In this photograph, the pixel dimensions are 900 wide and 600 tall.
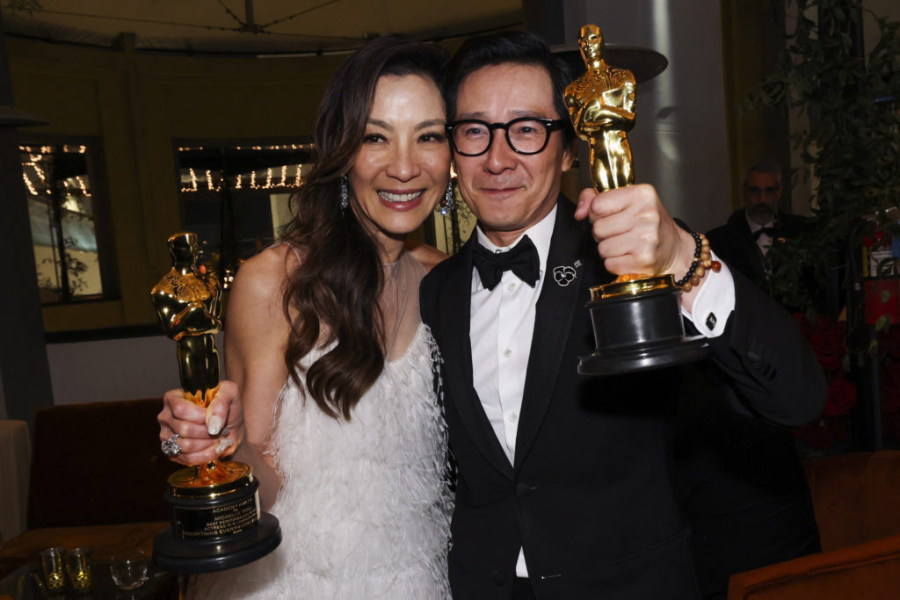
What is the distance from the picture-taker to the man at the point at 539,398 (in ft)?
5.29

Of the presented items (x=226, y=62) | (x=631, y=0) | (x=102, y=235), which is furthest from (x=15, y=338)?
(x=226, y=62)

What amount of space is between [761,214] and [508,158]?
11.8 ft

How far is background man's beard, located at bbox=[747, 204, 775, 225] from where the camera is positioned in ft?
15.9

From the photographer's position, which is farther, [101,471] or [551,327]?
[101,471]

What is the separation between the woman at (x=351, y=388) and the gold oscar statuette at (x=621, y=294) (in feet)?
2.78

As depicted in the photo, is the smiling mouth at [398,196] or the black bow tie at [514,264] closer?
the black bow tie at [514,264]

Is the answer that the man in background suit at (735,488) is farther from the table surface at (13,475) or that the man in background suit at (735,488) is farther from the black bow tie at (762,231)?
the table surface at (13,475)

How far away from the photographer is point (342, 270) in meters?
2.02

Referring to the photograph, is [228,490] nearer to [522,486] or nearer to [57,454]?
[522,486]

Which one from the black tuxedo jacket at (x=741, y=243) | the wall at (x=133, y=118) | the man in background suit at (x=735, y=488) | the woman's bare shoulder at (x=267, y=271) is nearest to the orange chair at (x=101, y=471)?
the woman's bare shoulder at (x=267, y=271)

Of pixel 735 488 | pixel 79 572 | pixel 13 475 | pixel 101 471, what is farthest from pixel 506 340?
pixel 13 475

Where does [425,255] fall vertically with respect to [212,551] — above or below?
above

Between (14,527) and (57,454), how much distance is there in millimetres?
800

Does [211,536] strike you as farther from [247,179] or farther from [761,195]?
[247,179]
